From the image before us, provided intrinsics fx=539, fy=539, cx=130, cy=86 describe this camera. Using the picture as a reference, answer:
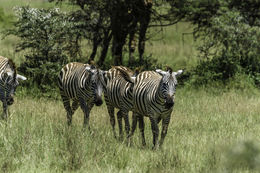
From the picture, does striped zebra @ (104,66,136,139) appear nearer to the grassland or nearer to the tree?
the grassland

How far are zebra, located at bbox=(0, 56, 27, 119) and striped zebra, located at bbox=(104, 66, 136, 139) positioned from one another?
1.85m

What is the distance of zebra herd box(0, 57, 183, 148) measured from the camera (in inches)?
340

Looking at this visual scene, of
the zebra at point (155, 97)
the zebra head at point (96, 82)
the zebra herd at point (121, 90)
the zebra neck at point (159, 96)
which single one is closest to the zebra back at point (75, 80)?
the zebra herd at point (121, 90)

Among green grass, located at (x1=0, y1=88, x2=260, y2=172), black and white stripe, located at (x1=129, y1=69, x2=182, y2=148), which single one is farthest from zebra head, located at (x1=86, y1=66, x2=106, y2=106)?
green grass, located at (x1=0, y1=88, x2=260, y2=172)

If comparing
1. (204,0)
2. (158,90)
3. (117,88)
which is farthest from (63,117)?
(204,0)

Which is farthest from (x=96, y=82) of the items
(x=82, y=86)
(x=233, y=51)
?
(x=233, y=51)

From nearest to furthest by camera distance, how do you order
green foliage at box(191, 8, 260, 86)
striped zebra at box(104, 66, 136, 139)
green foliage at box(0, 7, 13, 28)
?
striped zebra at box(104, 66, 136, 139) < green foliage at box(191, 8, 260, 86) < green foliage at box(0, 7, 13, 28)

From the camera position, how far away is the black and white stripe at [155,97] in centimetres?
830

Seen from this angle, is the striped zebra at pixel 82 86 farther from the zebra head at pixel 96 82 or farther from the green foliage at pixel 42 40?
the green foliage at pixel 42 40

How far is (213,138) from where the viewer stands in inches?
366

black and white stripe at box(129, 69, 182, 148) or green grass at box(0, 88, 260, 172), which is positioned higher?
black and white stripe at box(129, 69, 182, 148)

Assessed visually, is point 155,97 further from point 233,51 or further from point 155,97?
point 233,51

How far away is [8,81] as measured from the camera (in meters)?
11.0

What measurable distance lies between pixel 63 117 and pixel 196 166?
4.81 meters
